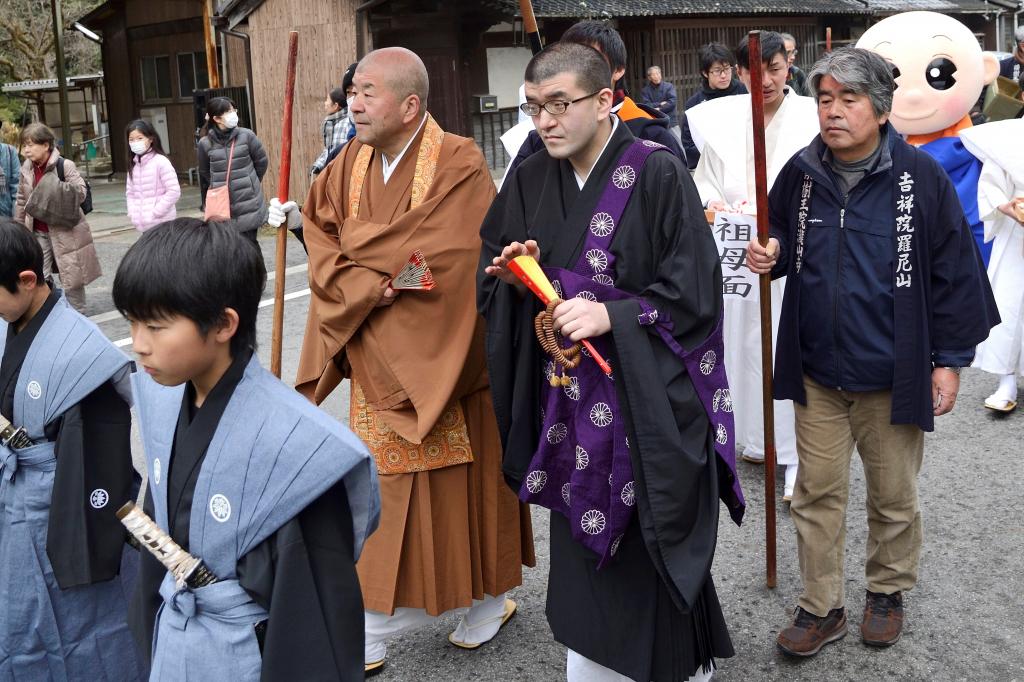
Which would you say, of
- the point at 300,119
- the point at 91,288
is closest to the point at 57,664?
the point at 91,288

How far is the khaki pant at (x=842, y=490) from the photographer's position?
10.9 ft

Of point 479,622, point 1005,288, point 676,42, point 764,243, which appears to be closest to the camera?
point 764,243

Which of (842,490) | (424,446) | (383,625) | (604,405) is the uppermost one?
(604,405)

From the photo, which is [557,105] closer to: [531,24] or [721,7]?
[531,24]

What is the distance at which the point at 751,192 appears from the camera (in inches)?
182

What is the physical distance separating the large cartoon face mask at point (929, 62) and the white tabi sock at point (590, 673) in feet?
9.97

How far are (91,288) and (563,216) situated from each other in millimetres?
8809

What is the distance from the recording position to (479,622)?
3.58m

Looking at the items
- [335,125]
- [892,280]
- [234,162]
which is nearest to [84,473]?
[892,280]

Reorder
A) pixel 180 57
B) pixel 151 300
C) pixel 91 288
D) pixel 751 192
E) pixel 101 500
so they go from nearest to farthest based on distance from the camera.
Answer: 1. pixel 151 300
2. pixel 101 500
3. pixel 751 192
4. pixel 91 288
5. pixel 180 57

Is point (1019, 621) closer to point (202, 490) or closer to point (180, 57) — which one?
point (202, 490)

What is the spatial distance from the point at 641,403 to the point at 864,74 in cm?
120

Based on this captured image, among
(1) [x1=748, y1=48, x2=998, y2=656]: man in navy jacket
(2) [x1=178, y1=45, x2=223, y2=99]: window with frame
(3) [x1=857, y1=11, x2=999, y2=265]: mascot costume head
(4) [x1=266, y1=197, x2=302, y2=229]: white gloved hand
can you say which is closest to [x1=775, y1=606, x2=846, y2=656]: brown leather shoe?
(1) [x1=748, y1=48, x2=998, y2=656]: man in navy jacket

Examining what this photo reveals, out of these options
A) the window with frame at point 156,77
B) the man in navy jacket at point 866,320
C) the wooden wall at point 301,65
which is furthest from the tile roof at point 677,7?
the man in navy jacket at point 866,320
